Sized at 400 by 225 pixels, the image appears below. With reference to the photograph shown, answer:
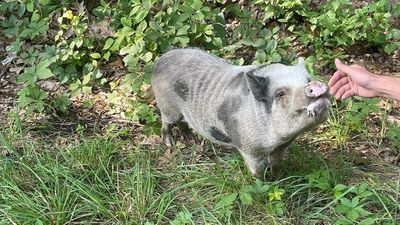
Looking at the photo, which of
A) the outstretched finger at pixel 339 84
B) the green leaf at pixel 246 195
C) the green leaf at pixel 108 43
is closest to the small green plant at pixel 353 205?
the green leaf at pixel 246 195

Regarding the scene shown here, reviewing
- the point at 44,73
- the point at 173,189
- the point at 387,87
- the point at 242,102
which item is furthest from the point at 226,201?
the point at 44,73

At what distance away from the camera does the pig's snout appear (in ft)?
9.84

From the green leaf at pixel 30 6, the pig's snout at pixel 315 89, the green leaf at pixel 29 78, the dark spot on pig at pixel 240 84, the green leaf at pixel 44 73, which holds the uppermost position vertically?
the pig's snout at pixel 315 89

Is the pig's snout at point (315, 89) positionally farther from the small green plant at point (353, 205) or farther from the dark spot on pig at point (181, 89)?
the dark spot on pig at point (181, 89)

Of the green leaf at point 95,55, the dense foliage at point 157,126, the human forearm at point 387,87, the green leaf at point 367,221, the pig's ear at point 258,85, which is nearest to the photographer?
the pig's ear at point 258,85

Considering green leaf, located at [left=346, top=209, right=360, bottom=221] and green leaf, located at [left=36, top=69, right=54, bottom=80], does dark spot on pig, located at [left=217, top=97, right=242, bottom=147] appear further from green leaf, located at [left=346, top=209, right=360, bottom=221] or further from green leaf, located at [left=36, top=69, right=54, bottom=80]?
green leaf, located at [left=36, top=69, right=54, bottom=80]

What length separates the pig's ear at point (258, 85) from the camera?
3.38 m

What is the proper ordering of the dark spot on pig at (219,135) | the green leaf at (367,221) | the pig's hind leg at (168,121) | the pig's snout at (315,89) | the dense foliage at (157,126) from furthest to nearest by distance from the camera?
the pig's hind leg at (168,121) → the dark spot on pig at (219,135) → the dense foliage at (157,126) → the green leaf at (367,221) → the pig's snout at (315,89)

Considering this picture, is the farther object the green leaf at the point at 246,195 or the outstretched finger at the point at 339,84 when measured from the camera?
the outstretched finger at the point at 339,84

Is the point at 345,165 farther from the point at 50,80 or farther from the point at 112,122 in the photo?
the point at 50,80

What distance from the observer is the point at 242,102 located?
3.68 meters

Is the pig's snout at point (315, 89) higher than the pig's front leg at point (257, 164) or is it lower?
higher

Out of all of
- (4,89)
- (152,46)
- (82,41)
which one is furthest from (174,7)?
(4,89)

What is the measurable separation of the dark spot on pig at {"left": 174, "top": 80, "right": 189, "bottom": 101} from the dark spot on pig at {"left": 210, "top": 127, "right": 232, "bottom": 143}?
0.32 meters
